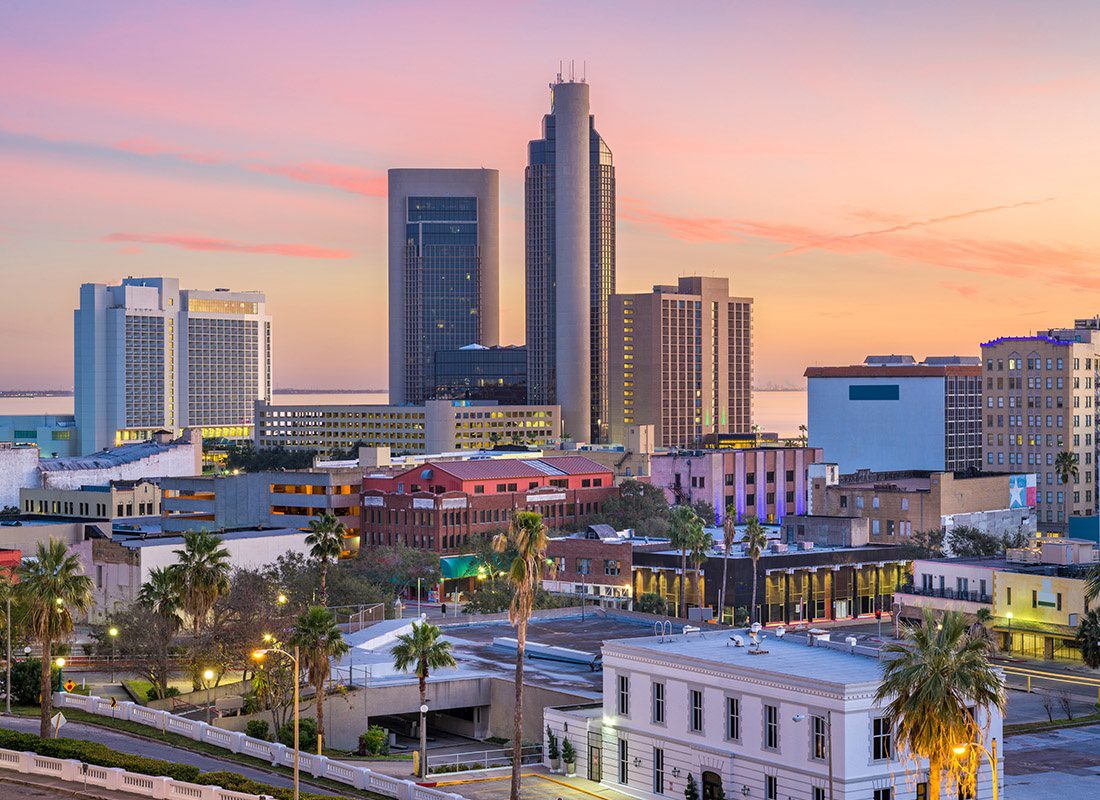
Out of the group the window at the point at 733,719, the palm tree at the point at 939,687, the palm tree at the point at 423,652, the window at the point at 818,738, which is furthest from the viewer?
the palm tree at the point at 423,652

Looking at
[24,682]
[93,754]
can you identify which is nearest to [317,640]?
[93,754]

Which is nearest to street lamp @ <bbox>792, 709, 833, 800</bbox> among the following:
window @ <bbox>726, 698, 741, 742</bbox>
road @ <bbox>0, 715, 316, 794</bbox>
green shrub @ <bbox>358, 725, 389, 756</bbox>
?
window @ <bbox>726, 698, 741, 742</bbox>

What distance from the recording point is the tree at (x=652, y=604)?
142000 mm

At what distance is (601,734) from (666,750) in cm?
537

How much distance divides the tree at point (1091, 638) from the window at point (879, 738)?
139 ft

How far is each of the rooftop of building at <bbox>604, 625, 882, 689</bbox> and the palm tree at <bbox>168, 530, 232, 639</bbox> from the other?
28538mm

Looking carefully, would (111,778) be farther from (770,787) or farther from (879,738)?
(879,738)

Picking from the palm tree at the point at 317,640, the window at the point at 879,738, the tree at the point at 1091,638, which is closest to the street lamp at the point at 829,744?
the window at the point at 879,738

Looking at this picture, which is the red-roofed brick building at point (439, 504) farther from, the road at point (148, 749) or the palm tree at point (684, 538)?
the road at point (148, 749)

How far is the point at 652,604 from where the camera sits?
466 ft

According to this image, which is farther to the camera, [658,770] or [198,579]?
[198,579]

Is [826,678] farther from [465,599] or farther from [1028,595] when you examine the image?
[465,599]

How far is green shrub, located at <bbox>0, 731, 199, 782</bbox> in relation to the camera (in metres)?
66.1

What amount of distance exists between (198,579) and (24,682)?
11.2 m
